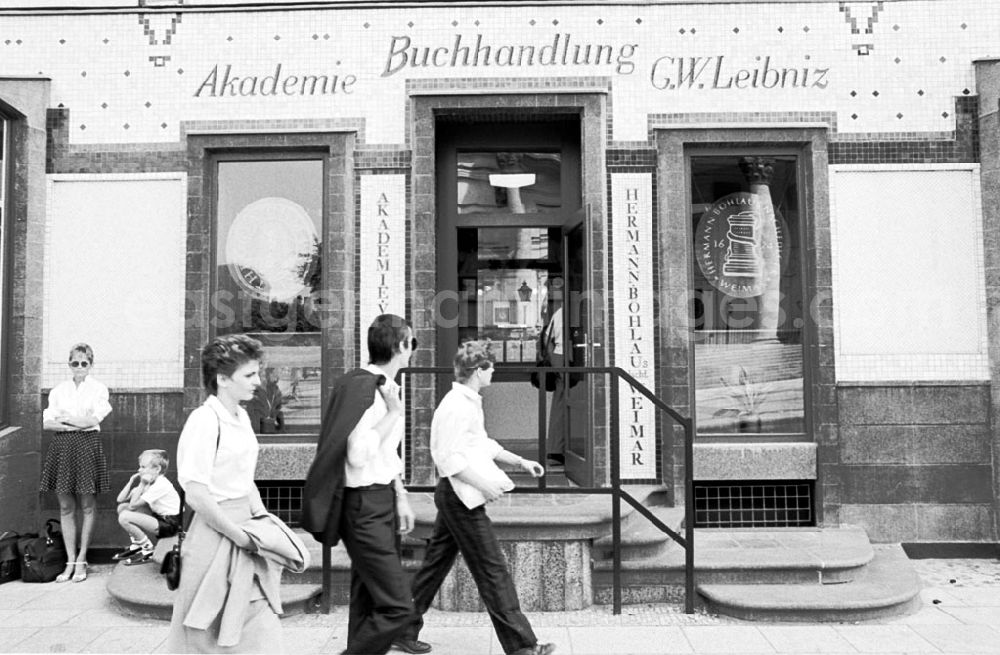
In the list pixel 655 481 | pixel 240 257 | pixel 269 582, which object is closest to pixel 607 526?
pixel 655 481

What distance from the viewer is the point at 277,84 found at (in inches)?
290

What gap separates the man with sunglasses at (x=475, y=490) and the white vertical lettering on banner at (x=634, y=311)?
280 cm

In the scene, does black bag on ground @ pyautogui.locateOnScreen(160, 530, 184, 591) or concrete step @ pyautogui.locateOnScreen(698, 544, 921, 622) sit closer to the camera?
black bag on ground @ pyautogui.locateOnScreen(160, 530, 184, 591)

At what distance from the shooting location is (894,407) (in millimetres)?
7090

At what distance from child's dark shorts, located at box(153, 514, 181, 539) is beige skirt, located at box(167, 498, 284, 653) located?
3.61 meters

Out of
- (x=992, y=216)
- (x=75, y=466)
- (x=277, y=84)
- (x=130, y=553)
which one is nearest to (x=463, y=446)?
(x=130, y=553)

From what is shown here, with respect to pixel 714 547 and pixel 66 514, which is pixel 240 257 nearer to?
pixel 66 514

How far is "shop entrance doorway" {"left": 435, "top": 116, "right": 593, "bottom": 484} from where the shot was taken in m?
7.51

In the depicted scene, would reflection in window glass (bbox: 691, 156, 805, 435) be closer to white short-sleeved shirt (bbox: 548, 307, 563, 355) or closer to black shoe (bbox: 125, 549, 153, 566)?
white short-sleeved shirt (bbox: 548, 307, 563, 355)

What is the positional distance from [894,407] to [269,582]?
5.75 metres

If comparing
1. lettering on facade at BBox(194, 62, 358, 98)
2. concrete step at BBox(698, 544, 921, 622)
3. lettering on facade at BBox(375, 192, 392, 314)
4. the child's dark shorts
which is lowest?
concrete step at BBox(698, 544, 921, 622)

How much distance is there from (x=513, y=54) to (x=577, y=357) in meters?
2.76

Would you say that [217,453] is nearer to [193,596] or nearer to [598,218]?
[193,596]

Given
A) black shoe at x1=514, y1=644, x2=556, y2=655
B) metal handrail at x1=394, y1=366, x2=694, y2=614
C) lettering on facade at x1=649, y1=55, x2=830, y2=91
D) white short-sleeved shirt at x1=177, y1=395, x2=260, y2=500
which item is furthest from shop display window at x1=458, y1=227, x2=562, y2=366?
white short-sleeved shirt at x1=177, y1=395, x2=260, y2=500
